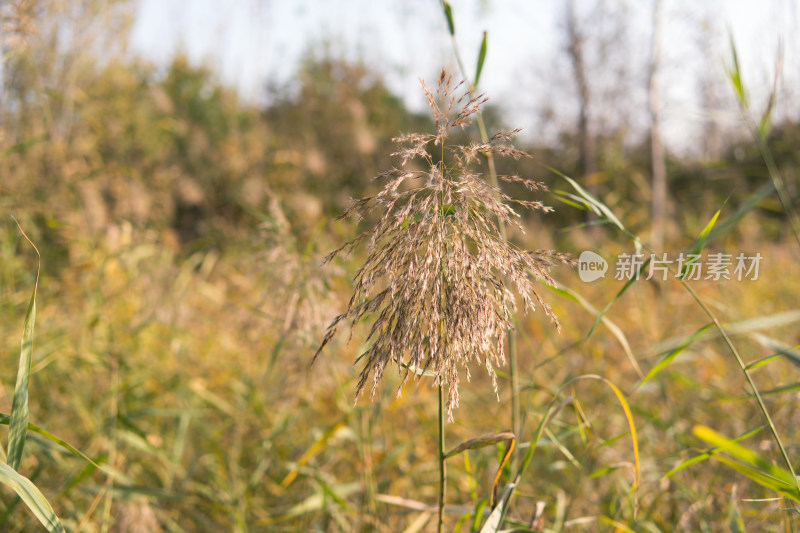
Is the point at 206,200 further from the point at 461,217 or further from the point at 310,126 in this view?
the point at 461,217

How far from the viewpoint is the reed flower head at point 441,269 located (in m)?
0.70

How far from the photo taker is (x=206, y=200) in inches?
279

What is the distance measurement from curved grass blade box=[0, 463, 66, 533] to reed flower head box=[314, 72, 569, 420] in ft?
1.46

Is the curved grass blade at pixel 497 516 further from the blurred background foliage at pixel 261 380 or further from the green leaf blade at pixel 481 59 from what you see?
the green leaf blade at pixel 481 59

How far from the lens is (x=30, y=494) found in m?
0.72

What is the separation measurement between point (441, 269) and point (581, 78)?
24.0 ft

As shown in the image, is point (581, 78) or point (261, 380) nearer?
point (261, 380)

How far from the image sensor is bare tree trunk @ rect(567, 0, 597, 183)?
6805 millimetres

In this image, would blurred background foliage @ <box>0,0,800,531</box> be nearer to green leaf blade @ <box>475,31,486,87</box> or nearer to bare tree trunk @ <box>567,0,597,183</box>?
green leaf blade @ <box>475,31,486,87</box>

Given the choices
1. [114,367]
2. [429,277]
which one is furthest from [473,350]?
[114,367]

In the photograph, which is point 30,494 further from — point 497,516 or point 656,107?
point 656,107

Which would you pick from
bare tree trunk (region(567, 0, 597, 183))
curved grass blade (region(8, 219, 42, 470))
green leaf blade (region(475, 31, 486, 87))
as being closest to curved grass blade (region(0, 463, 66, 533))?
curved grass blade (region(8, 219, 42, 470))

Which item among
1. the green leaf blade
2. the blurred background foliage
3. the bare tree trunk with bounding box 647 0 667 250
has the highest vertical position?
the bare tree trunk with bounding box 647 0 667 250

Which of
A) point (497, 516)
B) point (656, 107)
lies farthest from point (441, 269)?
point (656, 107)
